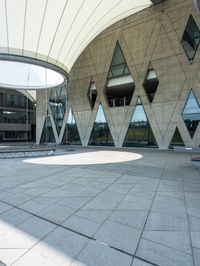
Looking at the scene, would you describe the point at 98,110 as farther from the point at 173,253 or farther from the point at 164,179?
the point at 173,253

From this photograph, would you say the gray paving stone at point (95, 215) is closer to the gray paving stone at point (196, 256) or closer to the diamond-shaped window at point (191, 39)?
the gray paving stone at point (196, 256)

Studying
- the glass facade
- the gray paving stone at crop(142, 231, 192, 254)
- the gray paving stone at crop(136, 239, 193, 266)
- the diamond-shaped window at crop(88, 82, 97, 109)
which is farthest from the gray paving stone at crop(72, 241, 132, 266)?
the glass facade

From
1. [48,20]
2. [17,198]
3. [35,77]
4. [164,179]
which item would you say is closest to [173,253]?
[17,198]

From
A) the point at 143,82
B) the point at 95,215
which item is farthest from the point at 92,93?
the point at 95,215

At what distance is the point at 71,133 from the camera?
2927cm

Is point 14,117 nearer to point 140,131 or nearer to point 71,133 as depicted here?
point 71,133

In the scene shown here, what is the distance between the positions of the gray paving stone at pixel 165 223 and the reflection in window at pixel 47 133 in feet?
95.0

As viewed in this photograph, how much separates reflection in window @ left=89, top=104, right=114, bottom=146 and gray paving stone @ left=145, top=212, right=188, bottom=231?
20.5m

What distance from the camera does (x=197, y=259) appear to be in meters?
3.05

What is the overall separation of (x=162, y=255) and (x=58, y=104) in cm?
3011

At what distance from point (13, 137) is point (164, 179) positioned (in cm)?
4341

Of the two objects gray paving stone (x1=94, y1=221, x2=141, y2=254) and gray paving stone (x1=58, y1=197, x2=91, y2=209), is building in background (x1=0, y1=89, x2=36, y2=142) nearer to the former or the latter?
gray paving stone (x1=58, y1=197, x2=91, y2=209)

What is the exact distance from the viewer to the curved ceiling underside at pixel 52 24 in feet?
45.5

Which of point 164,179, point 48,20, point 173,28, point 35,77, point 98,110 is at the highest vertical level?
point 173,28
